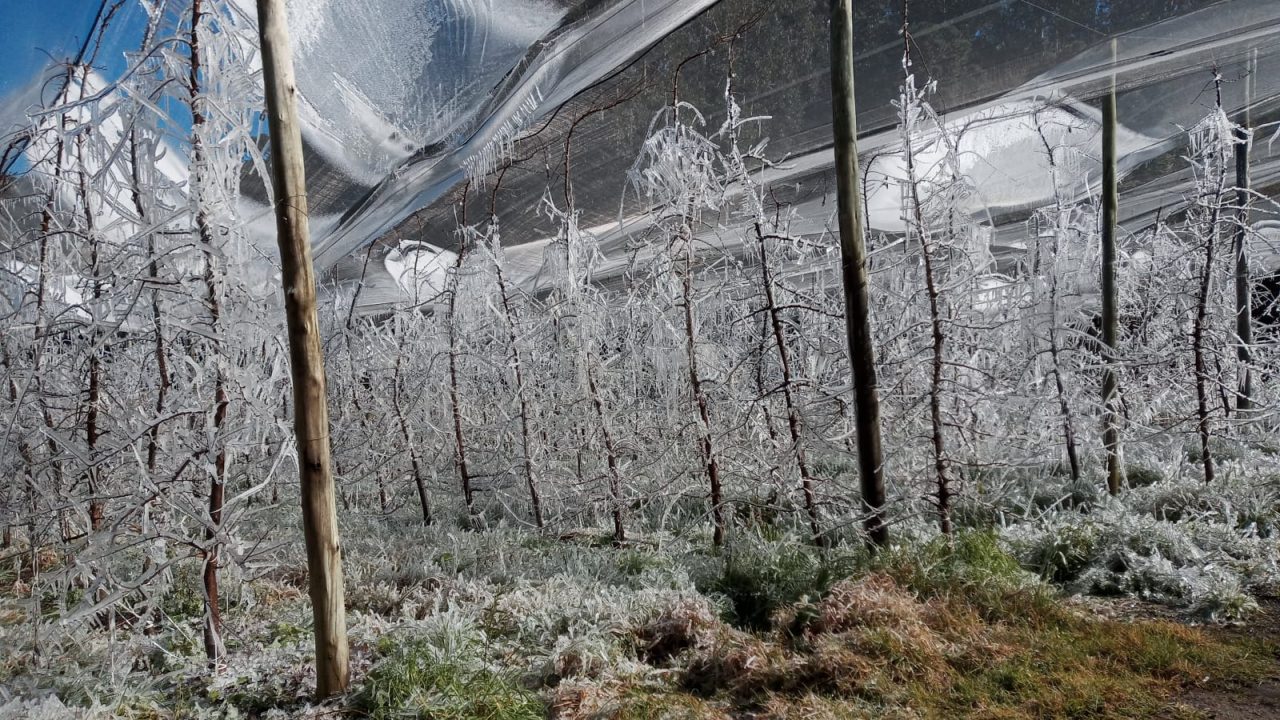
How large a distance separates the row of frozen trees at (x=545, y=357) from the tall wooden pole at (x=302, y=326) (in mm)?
210

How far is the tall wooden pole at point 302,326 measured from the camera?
9.60ft

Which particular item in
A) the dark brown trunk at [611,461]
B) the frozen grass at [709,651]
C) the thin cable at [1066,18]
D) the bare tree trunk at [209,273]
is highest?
the thin cable at [1066,18]

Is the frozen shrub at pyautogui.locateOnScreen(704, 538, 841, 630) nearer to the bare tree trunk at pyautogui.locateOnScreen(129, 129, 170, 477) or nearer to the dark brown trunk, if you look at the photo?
the dark brown trunk

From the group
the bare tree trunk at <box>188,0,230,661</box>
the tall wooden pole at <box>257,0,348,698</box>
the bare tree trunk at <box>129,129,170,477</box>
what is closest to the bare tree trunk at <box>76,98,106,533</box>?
the bare tree trunk at <box>129,129,170,477</box>

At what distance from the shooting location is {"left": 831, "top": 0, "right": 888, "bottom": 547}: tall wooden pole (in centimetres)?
403

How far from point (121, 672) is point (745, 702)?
332cm

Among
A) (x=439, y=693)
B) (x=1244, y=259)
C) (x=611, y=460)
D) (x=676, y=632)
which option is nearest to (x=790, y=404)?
(x=611, y=460)

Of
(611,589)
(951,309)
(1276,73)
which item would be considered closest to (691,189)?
(951,309)

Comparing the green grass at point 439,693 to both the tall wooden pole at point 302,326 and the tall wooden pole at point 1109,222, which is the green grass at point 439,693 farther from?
the tall wooden pole at point 1109,222

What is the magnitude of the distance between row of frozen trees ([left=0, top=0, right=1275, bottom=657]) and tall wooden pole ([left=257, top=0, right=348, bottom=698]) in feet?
0.69

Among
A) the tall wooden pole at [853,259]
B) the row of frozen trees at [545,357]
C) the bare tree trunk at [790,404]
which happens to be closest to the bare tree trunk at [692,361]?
the row of frozen trees at [545,357]

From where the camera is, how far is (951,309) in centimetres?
473

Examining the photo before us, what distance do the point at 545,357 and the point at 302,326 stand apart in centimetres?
649

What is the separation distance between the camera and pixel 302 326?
9.73 feet
